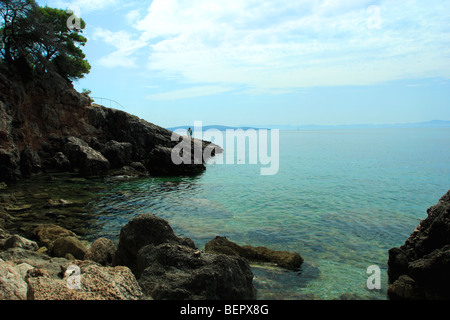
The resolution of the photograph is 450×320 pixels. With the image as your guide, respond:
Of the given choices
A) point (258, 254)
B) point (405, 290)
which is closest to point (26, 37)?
point (258, 254)

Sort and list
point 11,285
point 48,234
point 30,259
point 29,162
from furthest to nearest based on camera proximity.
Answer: point 29,162
point 48,234
point 30,259
point 11,285

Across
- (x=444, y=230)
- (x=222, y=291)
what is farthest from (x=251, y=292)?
(x=444, y=230)

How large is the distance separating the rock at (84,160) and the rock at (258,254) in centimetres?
2744

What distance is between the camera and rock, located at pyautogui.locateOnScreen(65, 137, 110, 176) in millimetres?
36406

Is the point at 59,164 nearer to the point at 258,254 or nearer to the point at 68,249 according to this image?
the point at 68,249

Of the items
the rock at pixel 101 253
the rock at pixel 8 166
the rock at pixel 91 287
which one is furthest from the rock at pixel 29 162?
the rock at pixel 91 287

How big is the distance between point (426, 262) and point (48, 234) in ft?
51.2

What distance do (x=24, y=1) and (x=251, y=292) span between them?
42975 mm

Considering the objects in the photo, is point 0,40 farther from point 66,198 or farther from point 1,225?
point 1,225

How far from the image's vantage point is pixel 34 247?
41.5 feet

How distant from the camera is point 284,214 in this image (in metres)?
21.2

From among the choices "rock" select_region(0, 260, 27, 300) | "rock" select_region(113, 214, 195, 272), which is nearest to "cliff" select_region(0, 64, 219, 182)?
"rock" select_region(113, 214, 195, 272)
